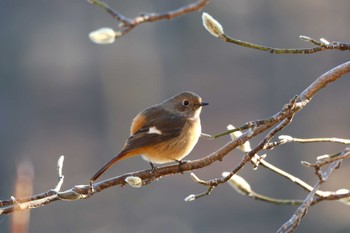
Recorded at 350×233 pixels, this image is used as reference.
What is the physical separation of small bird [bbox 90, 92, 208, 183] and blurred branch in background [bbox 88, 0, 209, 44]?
5.77 feet

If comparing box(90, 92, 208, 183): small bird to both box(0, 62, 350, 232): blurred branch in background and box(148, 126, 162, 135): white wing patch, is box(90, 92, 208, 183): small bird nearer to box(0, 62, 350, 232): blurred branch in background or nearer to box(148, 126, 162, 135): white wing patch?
box(148, 126, 162, 135): white wing patch

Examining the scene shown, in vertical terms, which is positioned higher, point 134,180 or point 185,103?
point 185,103

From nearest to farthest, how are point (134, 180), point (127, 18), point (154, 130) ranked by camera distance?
point (127, 18)
point (134, 180)
point (154, 130)

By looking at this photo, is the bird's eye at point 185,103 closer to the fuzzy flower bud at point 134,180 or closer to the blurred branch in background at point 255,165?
the blurred branch in background at point 255,165

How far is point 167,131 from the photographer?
162 inches

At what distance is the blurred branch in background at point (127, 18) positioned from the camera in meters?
1.72

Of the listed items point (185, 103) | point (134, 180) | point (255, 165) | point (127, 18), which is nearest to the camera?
point (127, 18)

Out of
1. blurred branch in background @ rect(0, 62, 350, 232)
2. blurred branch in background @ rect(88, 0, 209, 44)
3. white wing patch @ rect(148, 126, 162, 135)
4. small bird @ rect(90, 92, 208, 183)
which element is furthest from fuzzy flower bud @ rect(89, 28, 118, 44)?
white wing patch @ rect(148, 126, 162, 135)

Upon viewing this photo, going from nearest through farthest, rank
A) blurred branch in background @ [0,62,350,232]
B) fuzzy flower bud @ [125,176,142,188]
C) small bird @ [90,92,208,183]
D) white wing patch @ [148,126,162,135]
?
blurred branch in background @ [0,62,350,232], fuzzy flower bud @ [125,176,142,188], small bird @ [90,92,208,183], white wing patch @ [148,126,162,135]

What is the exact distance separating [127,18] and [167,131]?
236 cm

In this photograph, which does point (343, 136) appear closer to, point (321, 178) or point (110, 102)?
point (110, 102)

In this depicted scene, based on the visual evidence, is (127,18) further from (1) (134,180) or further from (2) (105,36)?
(1) (134,180)

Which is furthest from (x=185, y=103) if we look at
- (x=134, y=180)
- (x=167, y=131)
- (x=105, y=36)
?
(x=105, y=36)

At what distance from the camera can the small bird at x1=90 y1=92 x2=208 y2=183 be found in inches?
154
